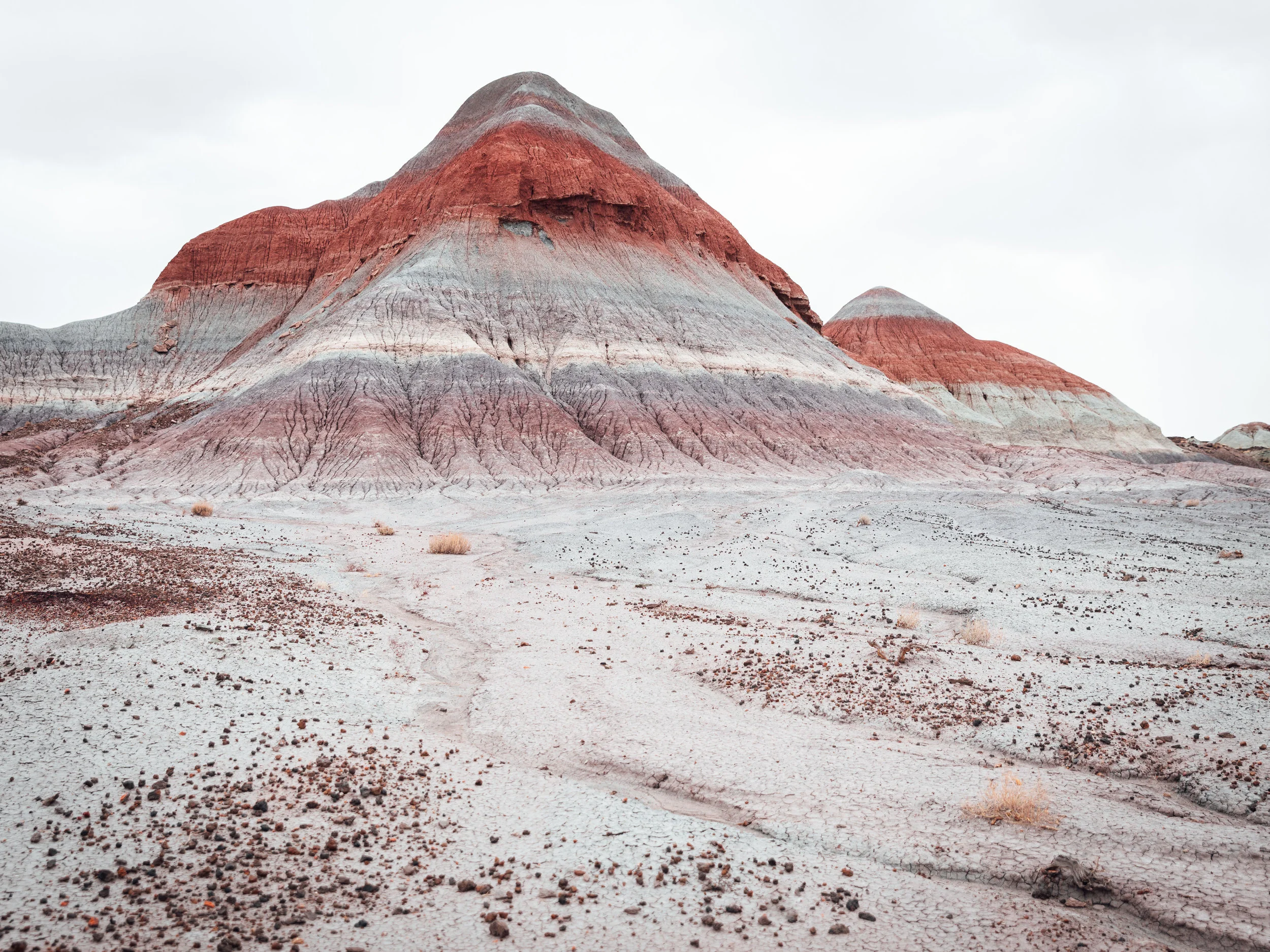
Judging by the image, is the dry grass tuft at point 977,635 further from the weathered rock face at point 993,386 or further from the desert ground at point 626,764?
the weathered rock face at point 993,386

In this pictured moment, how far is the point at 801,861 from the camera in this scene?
247 inches

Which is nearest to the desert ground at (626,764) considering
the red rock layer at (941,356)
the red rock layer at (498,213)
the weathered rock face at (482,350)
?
the weathered rock face at (482,350)

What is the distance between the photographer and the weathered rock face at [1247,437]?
102m

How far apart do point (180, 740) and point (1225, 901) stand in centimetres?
861

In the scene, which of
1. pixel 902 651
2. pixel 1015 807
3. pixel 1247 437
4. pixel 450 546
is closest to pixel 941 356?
pixel 1247 437

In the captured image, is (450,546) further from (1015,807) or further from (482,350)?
(482,350)

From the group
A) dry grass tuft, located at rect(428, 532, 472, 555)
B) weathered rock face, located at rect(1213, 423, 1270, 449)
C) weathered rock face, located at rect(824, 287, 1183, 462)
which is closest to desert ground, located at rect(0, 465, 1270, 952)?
dry grass tuft, located at rect(428, 532, 472, 555)

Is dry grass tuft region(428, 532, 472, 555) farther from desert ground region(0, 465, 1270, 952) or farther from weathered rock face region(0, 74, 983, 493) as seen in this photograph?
weathered rock face region(0, 74, 983, 493)

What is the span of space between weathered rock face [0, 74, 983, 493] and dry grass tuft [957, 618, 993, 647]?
3188cm

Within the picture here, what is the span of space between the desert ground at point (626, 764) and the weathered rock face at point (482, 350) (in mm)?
29170

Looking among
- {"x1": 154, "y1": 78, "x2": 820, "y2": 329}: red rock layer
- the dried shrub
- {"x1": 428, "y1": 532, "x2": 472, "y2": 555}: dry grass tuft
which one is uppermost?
{"x1": 154, "y1": 78, "x2": 820, "y2": 329}: red rock layer

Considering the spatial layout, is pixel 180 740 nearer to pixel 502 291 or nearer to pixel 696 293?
pixel 502 291

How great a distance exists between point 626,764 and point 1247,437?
127 meters

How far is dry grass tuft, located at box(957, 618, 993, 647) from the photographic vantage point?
1227cm
